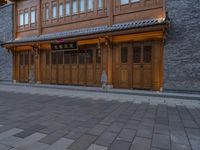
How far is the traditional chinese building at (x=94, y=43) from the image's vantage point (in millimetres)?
8914

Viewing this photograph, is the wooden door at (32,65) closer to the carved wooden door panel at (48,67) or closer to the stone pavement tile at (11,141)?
the carved wooden door panel at (48,67)

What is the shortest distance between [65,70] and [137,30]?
242 inches

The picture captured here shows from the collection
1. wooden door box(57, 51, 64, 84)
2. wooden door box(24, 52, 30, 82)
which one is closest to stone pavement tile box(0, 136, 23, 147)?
wooden door box(57, 51, 64, 84)

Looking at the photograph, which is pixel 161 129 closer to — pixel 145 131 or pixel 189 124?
pixel 145 131

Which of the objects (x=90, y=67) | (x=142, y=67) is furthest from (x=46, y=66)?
(x=142, y=67)

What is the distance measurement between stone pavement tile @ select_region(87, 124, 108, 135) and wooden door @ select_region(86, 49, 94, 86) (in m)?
6.67

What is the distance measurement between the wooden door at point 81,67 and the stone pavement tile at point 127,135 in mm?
7475

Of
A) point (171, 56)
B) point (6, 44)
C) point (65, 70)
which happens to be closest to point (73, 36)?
point (65, 70)

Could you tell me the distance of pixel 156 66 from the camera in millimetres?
8969

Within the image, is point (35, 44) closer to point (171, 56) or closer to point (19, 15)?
point (19, 15)

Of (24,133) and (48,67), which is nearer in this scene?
(24,133)

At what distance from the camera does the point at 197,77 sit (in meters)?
8.02

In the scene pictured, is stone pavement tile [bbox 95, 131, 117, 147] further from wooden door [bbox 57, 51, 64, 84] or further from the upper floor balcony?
wooden door [bbox 57, 51, 64, 84]

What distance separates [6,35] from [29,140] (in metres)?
14.9
